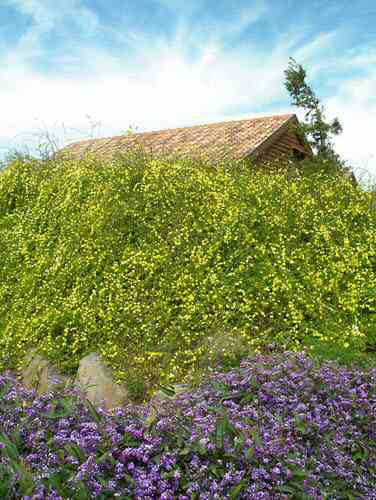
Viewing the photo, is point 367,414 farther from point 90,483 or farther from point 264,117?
point 264,117

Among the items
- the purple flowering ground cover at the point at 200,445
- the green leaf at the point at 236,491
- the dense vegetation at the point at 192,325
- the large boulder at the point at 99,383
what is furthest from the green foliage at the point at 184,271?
the green leaf at the point at 236,491

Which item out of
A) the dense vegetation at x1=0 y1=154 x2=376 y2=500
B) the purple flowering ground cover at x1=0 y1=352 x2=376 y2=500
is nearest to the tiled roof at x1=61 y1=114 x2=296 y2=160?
the dense vegetation at x1=0 y1=154 x2=376 y2=500

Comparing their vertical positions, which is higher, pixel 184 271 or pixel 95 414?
pixel 184 271

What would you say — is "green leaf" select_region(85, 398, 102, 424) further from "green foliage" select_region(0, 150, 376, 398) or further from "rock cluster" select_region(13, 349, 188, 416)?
"green foliage" select_region(0, 150, 376, 398)

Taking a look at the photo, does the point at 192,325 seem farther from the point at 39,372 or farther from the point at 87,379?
the point at 39,372

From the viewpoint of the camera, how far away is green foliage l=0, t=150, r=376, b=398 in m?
5.80

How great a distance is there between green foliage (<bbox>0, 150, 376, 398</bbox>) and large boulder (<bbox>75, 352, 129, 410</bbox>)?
0.44ft

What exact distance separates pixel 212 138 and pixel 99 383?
1200 centimetres

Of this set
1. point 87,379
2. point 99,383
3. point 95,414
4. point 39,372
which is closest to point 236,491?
point 95,414

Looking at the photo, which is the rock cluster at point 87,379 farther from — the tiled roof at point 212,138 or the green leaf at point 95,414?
the tiled roof at point 212,138

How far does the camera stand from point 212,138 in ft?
54.6

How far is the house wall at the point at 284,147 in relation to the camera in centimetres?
1627

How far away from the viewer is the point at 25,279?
24.8ft

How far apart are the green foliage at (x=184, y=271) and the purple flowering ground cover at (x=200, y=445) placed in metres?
1.63
